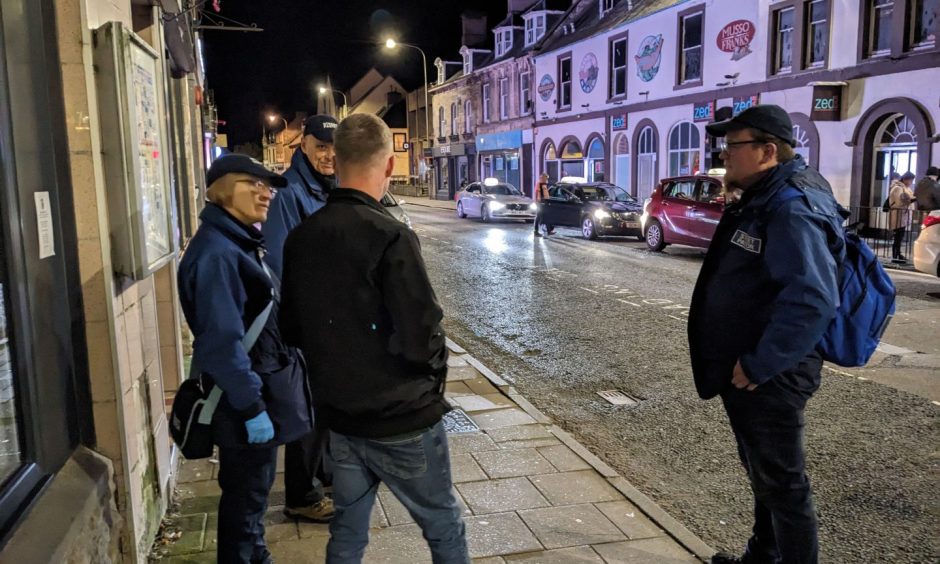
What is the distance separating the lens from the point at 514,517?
3.95 m

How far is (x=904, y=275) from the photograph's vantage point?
41.5ft

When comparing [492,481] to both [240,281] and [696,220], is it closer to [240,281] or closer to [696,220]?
[240,281]

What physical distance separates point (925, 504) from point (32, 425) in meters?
4.43

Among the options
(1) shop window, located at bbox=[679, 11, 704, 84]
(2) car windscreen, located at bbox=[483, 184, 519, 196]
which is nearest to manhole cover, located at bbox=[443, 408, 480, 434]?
(1) shop window, located at bbox=[679, 11, 704, 84]

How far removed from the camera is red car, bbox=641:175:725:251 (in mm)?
14852

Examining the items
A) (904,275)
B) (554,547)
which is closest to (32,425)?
(554,547)

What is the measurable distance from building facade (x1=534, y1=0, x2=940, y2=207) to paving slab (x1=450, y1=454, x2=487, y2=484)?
15231mm

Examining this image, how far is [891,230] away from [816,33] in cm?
650

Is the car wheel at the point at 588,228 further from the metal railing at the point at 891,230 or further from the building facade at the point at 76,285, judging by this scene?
the building facade at the point at 76,285

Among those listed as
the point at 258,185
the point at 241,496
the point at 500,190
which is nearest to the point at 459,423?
the point at 241,496

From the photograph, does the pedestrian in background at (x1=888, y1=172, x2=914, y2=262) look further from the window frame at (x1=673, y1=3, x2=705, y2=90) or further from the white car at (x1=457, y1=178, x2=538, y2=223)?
the white car at (x1=457, y1=178, x2=538, y2=223)

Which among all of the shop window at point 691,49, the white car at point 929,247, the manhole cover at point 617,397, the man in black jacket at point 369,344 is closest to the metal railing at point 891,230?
the white car at point 929,247

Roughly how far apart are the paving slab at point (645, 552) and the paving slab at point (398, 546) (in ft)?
2.81

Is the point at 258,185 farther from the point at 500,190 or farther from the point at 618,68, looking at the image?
the point at 618,68
